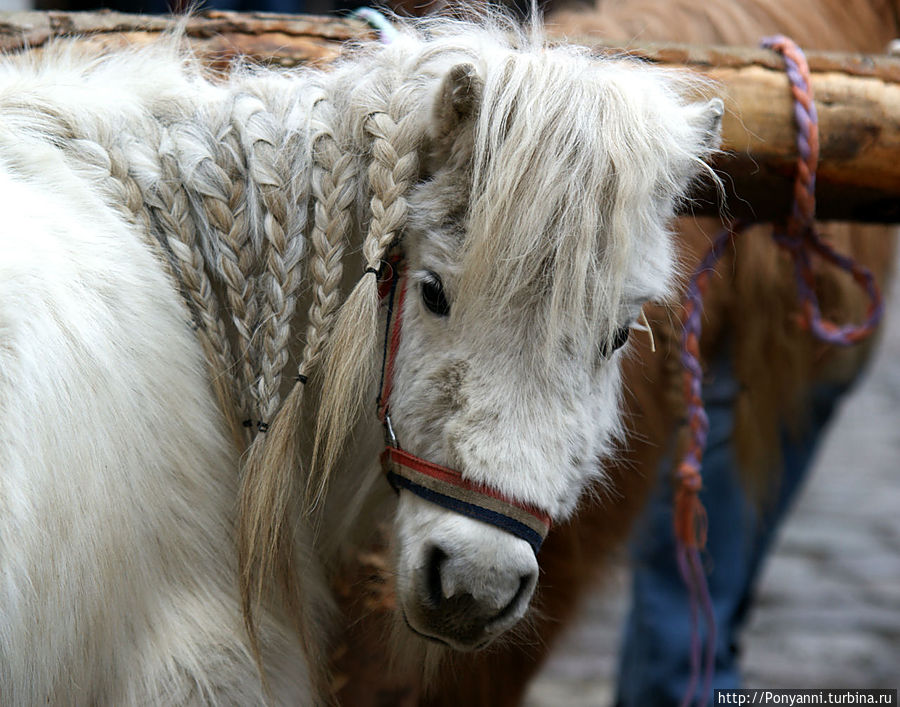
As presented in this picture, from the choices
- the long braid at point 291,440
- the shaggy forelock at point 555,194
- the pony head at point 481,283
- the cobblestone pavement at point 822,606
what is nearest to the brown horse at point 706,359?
the cobblestone pavement at point 822,606

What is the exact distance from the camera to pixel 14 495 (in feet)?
3.29

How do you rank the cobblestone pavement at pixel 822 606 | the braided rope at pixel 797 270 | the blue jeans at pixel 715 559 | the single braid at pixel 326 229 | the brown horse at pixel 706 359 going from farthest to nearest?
the cobblestone pavement at pixel 822 606, the blue jeans at pixel 715 559, the brown horse at pixel 706 359, the braided rope at pixel 797 270, the single braid at pixel 326 229

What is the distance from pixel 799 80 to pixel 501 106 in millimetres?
673

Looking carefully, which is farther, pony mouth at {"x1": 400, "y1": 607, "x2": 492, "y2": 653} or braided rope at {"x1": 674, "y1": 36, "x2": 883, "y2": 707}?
braided rope at {"x1": 674, "y1": 36, "x2": 883, "y2": 707}

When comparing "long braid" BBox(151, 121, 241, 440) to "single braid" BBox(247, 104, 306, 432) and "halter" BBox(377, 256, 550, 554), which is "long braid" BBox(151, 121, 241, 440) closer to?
"single braid" BBox(247, 104, 306, 432)

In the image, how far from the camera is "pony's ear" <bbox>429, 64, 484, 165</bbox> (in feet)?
3.67

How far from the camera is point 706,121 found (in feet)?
4.11

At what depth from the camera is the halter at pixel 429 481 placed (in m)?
1.09

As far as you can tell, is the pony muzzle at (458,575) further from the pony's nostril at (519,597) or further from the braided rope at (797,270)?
the braided rope at (797,270)

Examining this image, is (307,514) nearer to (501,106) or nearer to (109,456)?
(109,456)

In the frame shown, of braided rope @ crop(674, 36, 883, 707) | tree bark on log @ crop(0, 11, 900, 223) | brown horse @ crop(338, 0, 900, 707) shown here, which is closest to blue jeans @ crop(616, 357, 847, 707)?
brown horse @ crop(338, 0, 900, 707)

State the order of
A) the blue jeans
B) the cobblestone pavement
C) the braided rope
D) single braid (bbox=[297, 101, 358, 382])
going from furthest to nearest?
the cobblestone pavement
the blue jeans
the braided rope
single braid (bbox=[297, 101, 358, 382])

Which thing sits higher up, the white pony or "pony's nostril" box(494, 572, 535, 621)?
the white pony

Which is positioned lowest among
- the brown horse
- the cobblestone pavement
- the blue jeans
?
the cobblestone pavement
